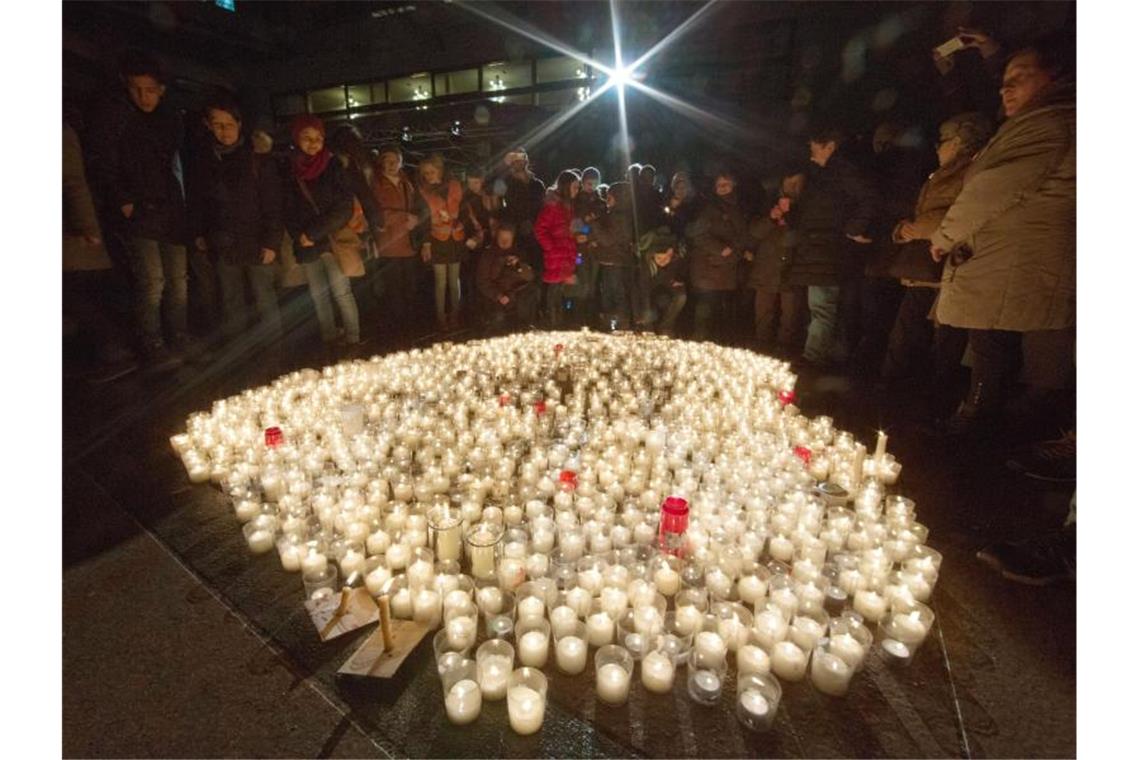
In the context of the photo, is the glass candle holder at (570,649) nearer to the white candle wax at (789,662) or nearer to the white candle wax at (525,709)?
the white candle wax at (525,709)

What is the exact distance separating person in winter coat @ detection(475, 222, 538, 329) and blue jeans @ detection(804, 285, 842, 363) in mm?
4582

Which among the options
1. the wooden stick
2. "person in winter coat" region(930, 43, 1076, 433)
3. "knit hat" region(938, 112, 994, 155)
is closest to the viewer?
the wooden stick

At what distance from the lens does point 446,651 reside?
2.10m

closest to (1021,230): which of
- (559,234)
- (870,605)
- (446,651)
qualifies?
(870,605)

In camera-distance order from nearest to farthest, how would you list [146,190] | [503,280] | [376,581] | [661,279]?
[376,581], [146,190], [503,280], [661,279]

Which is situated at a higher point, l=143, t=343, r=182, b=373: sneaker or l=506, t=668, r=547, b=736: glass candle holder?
l=143, t=343, r=182, b=373: sneaker

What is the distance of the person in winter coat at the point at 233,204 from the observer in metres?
5.54

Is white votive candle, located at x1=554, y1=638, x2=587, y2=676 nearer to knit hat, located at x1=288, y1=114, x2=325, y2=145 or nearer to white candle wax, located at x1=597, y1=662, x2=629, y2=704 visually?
white candle wax, located at x1=597, y1=662, x2=629, y2=704

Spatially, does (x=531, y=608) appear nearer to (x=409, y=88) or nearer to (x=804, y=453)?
(x=804, y=453)

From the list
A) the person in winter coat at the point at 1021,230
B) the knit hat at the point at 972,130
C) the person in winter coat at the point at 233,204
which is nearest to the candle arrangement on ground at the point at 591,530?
the person in winter coat at the point at 1021,230

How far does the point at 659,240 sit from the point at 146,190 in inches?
269

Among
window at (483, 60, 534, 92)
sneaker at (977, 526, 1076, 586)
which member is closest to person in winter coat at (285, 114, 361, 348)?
sneaker at (977, 526, 1076, 586)

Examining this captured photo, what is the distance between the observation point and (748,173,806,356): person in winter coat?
289 inches

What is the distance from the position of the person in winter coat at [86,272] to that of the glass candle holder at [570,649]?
17.9 ft
